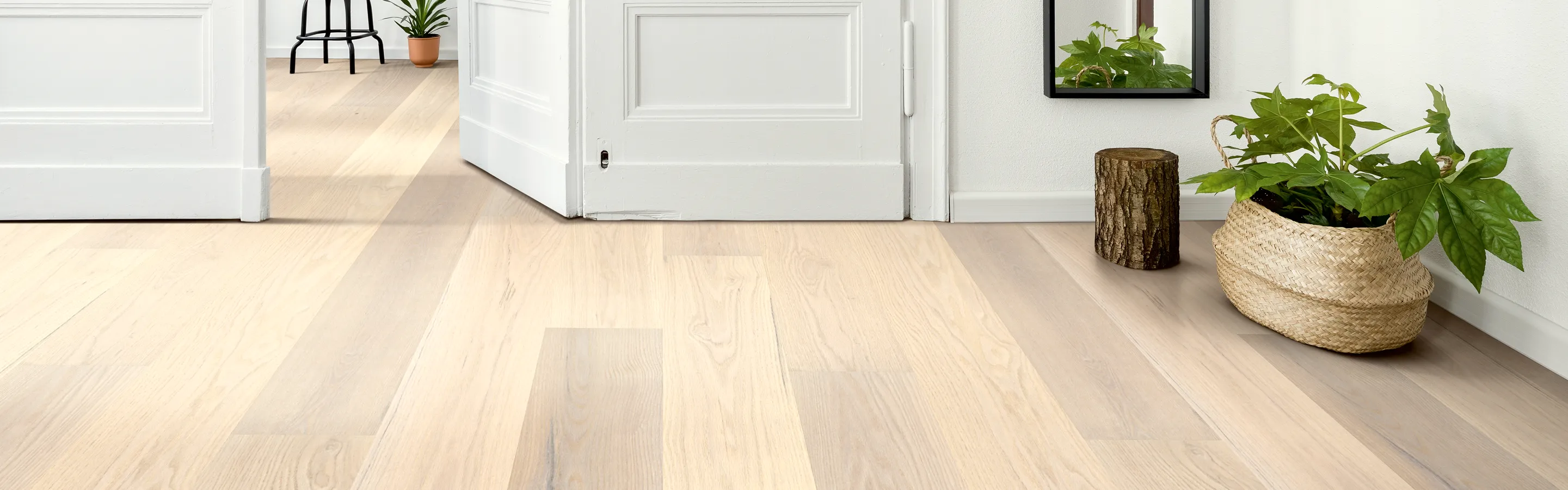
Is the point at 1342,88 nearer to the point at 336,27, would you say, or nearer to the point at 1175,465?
the point at 1175,465

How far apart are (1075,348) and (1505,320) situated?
2.39 feet

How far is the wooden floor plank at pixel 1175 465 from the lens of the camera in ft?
4.91

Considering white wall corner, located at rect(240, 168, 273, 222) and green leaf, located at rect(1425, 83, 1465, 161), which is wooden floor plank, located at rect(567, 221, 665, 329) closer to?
white wall corner, located at rect(240, 168, 273, 222)

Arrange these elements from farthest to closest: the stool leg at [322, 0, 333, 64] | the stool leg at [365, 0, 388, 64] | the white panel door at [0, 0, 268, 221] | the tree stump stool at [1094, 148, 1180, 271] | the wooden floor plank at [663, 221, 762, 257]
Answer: the stool leg at [365, 0, 388, 64] < the stool leg at [322, 0, 333, 64] < the white panel door at [0, 0, 268, 221] < the wooden floor plank at [663, 221, 762, 257] < the tree stump stool at [1094, 148, 1180, 271]

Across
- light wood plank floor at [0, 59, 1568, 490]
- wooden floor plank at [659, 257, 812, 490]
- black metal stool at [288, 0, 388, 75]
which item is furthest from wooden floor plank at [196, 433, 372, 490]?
black metal stool at [288, 0, 388, 75]

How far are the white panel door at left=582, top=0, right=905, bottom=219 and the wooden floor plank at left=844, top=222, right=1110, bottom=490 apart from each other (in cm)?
34

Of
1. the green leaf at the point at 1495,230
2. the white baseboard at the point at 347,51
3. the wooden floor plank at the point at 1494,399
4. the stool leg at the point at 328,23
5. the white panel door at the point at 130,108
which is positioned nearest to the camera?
the wooden floor plank at the point at 1494,399

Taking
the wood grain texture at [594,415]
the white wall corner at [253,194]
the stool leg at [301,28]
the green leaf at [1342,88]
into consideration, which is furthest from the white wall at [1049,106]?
the stool leg at [301,28]

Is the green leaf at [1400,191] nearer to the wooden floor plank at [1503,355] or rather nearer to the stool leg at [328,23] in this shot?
the wooden floor plank at [1503,355]

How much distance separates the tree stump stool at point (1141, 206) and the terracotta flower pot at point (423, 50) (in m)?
4.72

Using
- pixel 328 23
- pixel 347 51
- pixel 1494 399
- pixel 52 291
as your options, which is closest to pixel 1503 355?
pixel 1494 399

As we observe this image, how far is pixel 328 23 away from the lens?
21.3ft

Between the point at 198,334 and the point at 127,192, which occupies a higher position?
the point at 127,192

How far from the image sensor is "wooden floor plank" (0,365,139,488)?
1514 millimetres
